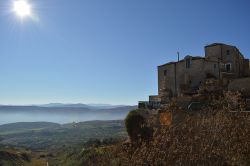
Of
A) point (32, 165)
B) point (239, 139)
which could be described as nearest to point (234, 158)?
point (239, 139)

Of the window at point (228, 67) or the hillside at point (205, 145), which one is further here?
the window at point (228, 67)

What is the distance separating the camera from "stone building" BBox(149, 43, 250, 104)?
152 ft

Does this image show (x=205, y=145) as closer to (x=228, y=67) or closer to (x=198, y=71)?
(x=198, y=71)

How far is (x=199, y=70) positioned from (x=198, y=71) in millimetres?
211

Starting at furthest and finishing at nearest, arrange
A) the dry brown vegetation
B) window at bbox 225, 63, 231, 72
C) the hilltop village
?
window at bbox 225, 63, 231, 72
the hilltop village
the dry brown vegetation

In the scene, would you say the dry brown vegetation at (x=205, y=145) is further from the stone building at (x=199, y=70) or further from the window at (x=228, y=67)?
the window at (x=228, y=67)

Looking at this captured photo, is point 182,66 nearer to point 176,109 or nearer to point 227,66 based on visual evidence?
point 227,66

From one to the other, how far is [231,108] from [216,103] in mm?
795

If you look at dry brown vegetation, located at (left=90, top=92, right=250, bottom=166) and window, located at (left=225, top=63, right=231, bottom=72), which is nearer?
dry brown vegetation, located at (left=90, top=92, right=250, bottom=166)

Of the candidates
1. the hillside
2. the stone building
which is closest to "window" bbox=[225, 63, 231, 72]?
the stone building

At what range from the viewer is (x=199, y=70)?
154 feet

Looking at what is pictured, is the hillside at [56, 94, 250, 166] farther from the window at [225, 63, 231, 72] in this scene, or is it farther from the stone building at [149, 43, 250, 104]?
the window at [225, 63, 231, 72]

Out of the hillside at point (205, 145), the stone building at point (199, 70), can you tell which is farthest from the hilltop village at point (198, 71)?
the hillside at point (205, 145)

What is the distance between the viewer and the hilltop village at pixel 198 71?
46.0 m
